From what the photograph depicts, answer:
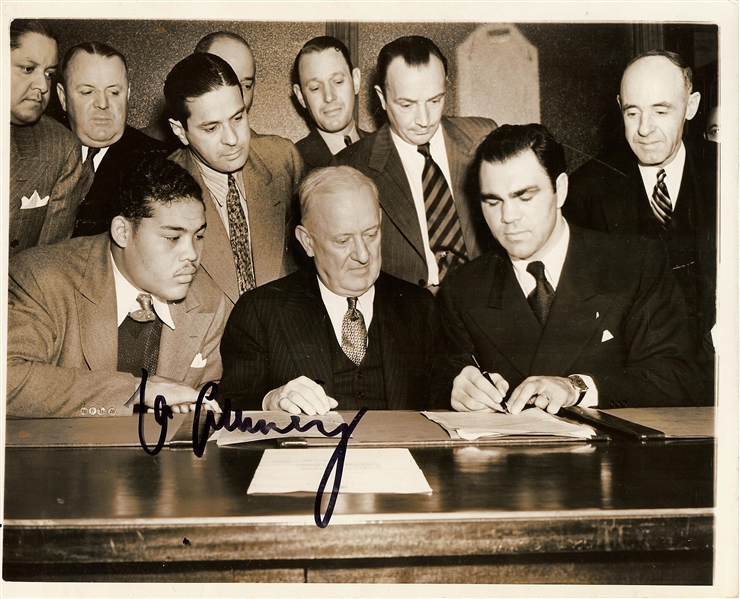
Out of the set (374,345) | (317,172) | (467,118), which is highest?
(467,118)

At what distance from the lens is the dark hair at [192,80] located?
8.75ft

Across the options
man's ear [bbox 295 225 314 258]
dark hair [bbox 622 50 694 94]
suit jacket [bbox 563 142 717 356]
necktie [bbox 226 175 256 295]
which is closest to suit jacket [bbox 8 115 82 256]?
necktie [bbox 226 175 256 295]

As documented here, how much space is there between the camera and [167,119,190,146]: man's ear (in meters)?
2.69

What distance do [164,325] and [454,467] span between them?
1.38 meters

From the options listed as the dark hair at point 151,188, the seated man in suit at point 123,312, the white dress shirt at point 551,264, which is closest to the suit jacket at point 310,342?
the seated man in suit at point 123,312

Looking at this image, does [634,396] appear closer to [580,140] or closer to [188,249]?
[580,140]

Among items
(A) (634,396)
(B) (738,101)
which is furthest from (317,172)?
(B) (738,101)

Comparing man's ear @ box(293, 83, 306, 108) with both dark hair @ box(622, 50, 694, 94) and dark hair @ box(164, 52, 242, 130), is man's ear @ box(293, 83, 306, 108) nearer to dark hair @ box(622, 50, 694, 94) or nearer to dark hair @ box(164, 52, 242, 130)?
dark hair @ box(164, 52, 242, 130)

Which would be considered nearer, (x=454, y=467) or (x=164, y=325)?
(x=454, y=467)

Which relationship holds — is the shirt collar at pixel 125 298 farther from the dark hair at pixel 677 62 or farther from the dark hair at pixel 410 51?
the dark hair at pixel 677 62

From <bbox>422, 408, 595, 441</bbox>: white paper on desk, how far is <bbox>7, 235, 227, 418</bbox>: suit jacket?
94cm

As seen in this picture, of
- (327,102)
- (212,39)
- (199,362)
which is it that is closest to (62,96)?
(212,39)

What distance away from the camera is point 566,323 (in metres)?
2.71

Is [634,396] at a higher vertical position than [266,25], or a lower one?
lower
